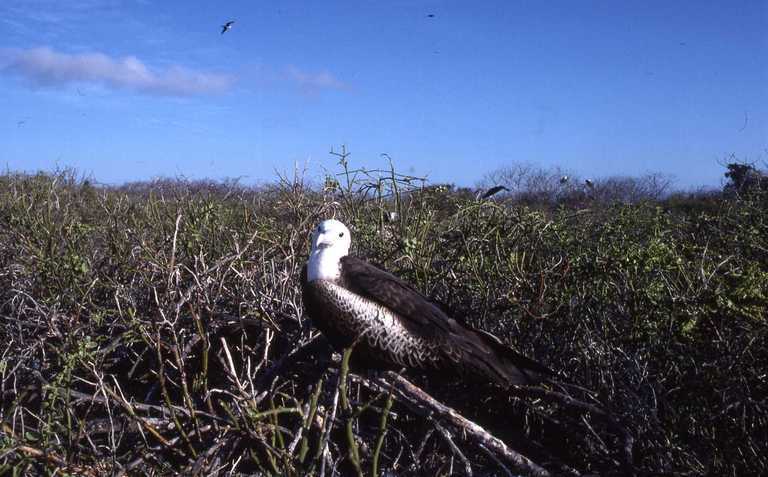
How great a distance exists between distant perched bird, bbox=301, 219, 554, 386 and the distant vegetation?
0.43ft

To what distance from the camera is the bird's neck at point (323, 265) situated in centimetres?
248

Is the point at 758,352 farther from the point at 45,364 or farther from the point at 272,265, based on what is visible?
the point at 45,364

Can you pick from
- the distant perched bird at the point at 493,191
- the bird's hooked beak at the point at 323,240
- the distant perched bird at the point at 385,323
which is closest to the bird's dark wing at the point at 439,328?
the distant perched bird at the point at 385,323

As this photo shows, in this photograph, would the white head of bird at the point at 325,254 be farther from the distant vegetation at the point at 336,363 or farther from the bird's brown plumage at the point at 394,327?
the distant vegetation at the point at 336,363

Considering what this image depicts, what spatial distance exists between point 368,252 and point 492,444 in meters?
1.43

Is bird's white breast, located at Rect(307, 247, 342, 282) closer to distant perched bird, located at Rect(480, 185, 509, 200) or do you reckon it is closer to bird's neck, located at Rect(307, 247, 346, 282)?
bird's neck, located at Rect(307, 247, 346, 282)

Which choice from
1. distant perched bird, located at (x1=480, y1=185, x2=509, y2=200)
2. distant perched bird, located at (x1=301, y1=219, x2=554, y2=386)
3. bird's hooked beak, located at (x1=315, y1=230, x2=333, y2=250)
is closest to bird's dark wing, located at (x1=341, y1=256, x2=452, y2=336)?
distant perched bird, located at (x1=301, y1=219, x2=554, y2=386)

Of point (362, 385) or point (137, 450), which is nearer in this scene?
point (137, 450)

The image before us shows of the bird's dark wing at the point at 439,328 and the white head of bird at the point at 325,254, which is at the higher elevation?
the white head of bird at the point at 325,254

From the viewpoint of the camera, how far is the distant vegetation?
76.5 inches

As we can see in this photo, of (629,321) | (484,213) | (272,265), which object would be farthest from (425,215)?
(629,321)

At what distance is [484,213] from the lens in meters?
3.27

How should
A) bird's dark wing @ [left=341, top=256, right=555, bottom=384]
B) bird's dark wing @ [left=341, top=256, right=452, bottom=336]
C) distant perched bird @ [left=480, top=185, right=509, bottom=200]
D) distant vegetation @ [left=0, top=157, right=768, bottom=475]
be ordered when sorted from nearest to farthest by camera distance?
distant vegetation @ [left=0, top=157, right=768, bottom=475] → bird's dark wing @ [left=341, top=256, right=555, bottom=384] → bird's dark wing @ [left=341, top=256, right=452, bottom=336] → distant perched bird @ [left=480, top=185, right=509, bottom=200]

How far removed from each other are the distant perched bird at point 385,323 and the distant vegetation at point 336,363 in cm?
A: 13
